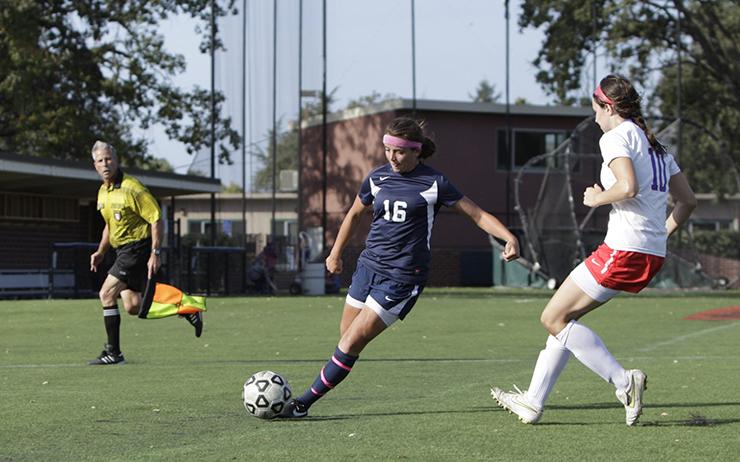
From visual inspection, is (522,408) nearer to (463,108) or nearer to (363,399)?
(363,399)

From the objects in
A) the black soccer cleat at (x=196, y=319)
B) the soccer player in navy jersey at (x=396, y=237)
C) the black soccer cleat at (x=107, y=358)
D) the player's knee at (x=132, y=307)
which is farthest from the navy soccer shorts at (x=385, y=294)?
the black soccer cleat at (x=196, y=319)

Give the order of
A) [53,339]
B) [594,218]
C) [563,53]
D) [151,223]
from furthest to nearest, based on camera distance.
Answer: [563,53] → [594,218] → [53,339] → [151,223]

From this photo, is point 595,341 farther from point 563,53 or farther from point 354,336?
point 563,53

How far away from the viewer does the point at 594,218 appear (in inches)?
1715

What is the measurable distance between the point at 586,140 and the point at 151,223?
2829 cm

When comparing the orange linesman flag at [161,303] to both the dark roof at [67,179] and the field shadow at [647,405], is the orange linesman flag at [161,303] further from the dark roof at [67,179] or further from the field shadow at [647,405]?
the dark roof at [67,179]

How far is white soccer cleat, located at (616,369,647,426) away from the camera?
24.7 feet

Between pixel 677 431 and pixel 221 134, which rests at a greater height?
pixel 221 134

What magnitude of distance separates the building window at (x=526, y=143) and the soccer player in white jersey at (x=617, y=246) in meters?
41.4

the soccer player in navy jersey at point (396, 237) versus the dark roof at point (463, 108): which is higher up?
the dark roof at point (463, 108)

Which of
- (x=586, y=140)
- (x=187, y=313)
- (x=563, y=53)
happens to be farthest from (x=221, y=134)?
(x=187, y=313)

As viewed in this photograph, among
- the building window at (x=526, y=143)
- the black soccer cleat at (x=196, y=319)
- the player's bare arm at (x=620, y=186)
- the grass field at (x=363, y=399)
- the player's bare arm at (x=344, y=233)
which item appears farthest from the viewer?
the building window at (x=526, y=143)

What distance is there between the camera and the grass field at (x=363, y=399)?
6816 millimetres

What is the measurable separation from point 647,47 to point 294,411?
43.2m
